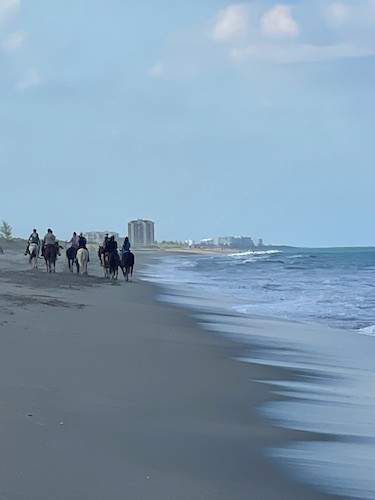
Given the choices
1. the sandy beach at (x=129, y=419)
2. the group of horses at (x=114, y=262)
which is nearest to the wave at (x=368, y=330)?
the sandy beach at (x=129, y=419)

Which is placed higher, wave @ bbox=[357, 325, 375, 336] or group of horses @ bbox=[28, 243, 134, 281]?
group of horses @ bbox=[28, 243, 134, 281]

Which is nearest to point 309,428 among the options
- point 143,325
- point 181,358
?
point 181,358

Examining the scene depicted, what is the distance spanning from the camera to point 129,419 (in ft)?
18.0

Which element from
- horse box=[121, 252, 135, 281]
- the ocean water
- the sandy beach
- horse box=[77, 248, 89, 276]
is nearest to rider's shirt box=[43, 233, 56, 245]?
horse box=[77, 248, 89, 276]

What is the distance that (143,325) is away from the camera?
495 inches

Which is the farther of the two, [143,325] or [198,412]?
[143,325]

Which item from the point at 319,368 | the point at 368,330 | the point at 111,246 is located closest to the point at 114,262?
the point at 111,246

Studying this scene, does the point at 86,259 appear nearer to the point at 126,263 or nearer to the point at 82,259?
the point at 82,259

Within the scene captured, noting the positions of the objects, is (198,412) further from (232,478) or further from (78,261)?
(78,261)

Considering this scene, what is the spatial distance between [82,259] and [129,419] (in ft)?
68.7

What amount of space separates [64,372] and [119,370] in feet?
2.40

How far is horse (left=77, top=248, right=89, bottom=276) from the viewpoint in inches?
1025

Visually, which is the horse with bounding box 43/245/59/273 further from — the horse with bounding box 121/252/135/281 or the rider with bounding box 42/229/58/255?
the horse with bounding box 121/252/135/281

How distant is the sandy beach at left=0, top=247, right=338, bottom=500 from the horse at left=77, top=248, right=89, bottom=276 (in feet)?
49.7
